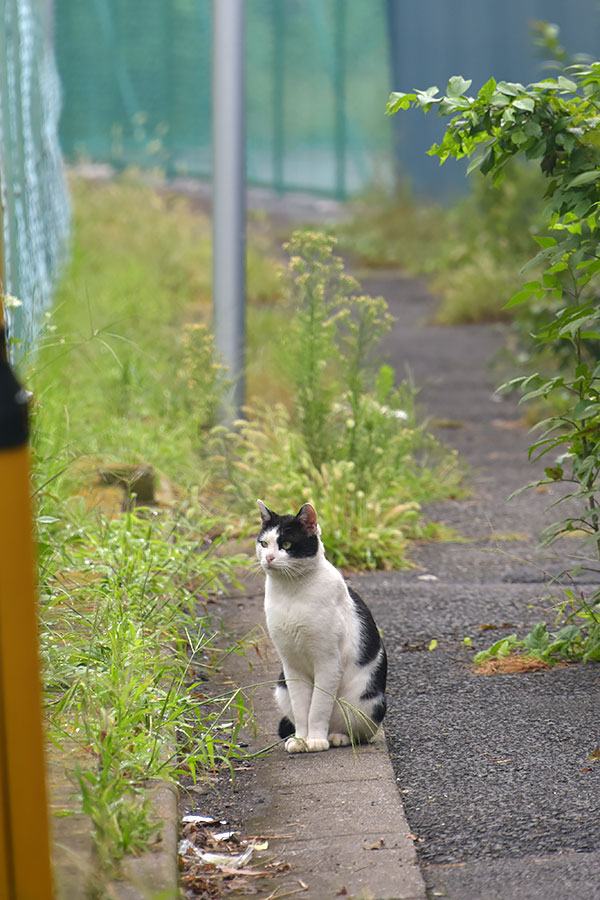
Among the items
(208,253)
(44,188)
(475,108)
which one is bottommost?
(208,253)

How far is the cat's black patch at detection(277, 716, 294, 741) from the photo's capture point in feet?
10.4

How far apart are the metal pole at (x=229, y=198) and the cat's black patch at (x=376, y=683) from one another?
314 cm

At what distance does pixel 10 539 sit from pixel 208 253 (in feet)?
33.4

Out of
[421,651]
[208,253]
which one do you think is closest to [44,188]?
[208,253]

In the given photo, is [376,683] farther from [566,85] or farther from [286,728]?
[566,85]

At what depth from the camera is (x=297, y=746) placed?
10.1ft

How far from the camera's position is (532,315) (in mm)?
7543

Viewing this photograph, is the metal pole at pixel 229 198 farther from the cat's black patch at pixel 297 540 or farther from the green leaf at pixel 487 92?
the green leaf at pixel 487 92

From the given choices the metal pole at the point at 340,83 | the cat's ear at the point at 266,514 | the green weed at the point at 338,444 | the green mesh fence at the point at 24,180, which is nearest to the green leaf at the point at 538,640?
the cat's ear at the point at 266,514

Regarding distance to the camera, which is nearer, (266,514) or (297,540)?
(297,540)

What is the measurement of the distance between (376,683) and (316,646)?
206 millimetres

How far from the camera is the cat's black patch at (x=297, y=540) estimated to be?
310 cm

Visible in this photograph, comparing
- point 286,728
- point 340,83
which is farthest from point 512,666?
point 340,83

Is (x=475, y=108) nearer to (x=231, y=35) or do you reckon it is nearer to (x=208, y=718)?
(x=208, y=718)
